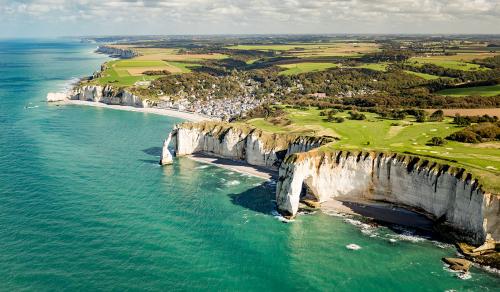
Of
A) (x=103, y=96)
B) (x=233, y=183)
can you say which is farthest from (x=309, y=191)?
(x=103, y=96)

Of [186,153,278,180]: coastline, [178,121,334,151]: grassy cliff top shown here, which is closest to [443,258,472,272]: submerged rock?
[178,121,334,151]: grassy cliff top

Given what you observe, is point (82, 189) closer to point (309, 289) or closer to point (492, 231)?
point (309, 289)

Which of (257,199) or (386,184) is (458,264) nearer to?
(386,184)

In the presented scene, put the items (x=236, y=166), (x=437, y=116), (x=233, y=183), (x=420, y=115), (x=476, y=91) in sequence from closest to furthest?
(x=233, y=183), (x=236, y=166), (x=437, y=116), (x=420, y=115), (x=476, y=91)

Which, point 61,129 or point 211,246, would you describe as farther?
point 61,129

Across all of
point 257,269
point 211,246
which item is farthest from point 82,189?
point 257,269

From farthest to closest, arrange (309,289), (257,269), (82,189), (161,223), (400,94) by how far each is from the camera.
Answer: (400,94)
(82,189)
(161,223)
(257,269)
(309,289)

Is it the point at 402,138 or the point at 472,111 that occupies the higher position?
the point at 472,111
